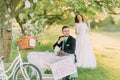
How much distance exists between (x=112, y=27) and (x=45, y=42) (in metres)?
20.4

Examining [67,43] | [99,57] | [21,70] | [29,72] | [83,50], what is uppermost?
[67,43]

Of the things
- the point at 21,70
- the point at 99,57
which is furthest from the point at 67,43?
the point at 99,57

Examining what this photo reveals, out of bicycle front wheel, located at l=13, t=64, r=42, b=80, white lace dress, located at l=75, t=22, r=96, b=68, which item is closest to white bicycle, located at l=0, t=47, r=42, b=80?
bicycle front wheel, located at l=13, t=64, r=42, b=80

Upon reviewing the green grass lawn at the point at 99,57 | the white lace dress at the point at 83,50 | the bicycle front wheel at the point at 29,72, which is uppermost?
the bicycle front wheel at the point at 29,72

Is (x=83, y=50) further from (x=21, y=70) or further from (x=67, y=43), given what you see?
(x=21, y=70)

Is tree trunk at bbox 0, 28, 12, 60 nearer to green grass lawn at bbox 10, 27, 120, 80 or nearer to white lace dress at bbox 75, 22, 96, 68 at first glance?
green grass lawn at bbox 10, 27, 120, 80

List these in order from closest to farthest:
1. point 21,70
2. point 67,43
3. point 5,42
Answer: point 21,70, point 67,43, point 5,42

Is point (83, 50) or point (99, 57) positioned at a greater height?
point (83, 50)

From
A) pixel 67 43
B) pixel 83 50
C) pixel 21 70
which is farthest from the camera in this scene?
pixel 83 50

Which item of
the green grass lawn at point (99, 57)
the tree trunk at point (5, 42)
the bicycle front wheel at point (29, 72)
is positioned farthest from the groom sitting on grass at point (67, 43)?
the tree trunk at point (5, 42)

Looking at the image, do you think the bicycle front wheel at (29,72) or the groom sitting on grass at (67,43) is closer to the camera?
the bicycle front wheel at (29,72)

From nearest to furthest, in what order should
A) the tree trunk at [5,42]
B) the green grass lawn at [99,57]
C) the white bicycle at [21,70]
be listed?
the white bicycle at [21,70]
the green grass lawn at [99,57]
the tree trunk at [5,42]

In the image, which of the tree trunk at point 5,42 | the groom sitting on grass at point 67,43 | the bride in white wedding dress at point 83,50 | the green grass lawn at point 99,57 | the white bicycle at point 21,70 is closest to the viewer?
the white bicycle at point 21,70

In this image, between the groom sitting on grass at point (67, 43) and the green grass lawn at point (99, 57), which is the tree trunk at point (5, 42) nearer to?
the green grass lawn at point (99, 57)
